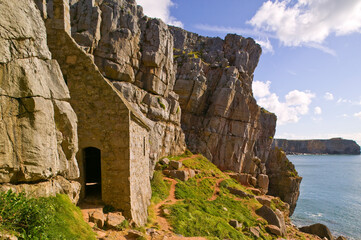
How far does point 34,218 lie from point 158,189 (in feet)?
52.4

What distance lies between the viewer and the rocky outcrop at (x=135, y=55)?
89.4 feet

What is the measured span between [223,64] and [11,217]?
187ft

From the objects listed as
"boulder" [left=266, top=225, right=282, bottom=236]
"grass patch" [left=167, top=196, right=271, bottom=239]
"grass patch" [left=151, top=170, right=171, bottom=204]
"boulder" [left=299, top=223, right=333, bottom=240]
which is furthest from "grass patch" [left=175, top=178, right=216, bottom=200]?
"boulder" [left=299, top=223, right=333, bottom=240]

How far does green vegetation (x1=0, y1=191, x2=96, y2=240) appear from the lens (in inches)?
167

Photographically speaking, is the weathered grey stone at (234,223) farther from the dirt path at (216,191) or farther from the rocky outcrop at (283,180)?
the rocky outcrop at (283,180)

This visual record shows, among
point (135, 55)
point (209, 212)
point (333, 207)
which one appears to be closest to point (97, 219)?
point (209, 212)

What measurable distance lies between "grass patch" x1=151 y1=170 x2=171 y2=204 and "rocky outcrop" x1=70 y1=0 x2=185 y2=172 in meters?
2.66

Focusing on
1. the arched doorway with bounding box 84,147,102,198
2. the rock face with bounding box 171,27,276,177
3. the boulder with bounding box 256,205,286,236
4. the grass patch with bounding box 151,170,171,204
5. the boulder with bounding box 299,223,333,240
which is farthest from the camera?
the rock face with bounding box 171,27,276,177

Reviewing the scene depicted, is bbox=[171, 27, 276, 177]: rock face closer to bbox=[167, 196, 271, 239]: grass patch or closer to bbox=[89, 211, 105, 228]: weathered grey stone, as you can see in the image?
bbox=[167, 196, 271, 239]: grass patch

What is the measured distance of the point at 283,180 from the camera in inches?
2036

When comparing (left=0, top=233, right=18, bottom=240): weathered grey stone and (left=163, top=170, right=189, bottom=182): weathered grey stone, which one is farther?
(left=163, top=170, right=189, bottom=182): weathered grey stone

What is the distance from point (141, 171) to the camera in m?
14.6

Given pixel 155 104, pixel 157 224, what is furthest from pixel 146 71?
pixel 157 224

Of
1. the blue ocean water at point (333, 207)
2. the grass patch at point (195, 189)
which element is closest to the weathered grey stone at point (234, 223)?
the grass patch at point (195, 189)
